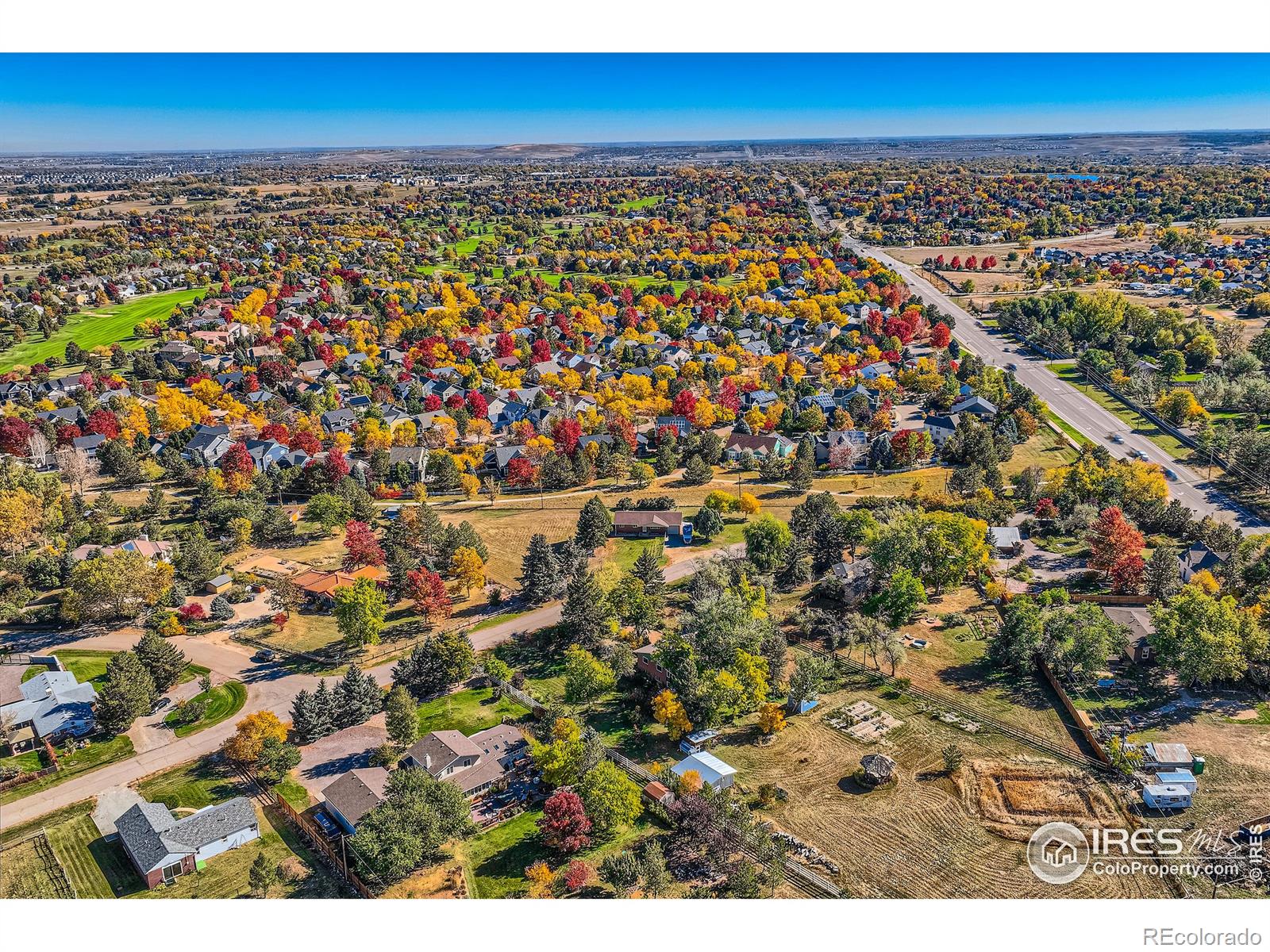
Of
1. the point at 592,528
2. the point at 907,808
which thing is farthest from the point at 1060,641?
the point at 592,528

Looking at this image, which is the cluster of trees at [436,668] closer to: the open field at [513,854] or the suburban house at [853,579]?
the open field at [513,854]

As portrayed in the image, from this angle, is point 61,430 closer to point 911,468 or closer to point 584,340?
point 584,340

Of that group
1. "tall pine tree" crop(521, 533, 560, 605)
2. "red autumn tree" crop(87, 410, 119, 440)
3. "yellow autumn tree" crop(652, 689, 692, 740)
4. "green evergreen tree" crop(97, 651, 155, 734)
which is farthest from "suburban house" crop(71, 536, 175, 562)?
"yellow autumn tree" crop(652, 689, 692, 740)

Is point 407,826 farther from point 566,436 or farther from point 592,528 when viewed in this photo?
point 566,436

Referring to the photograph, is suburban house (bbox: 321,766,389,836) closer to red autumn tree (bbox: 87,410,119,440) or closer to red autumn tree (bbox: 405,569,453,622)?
red autumn tree (bbox: 405,569,453,622)

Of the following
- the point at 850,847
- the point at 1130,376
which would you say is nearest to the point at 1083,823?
the point at 850,847
